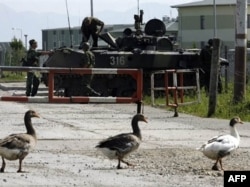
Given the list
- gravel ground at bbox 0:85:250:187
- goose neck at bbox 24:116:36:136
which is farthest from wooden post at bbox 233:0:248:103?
Answer: goose neck at bbox 24:116:36:136

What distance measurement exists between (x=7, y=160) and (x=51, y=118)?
802cm

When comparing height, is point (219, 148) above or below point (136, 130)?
below

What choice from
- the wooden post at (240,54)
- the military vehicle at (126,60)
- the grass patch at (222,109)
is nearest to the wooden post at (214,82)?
the grass patch at (222,109)

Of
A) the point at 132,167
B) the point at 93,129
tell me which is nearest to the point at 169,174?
the point at 132,167

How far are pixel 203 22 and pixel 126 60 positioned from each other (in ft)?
198

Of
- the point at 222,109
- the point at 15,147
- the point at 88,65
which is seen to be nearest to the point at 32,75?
the point at 88,65

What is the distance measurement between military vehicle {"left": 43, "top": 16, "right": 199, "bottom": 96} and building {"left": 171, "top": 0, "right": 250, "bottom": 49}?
174ft

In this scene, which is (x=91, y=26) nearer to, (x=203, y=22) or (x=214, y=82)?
(x=214, y=82)

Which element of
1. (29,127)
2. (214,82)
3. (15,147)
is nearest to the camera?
(15,147)

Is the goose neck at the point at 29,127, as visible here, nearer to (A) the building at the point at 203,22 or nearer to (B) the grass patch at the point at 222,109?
(B) the grass patch at the point at 222,109

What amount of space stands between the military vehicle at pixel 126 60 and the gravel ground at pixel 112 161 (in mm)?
5368

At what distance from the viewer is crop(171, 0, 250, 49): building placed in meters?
85.9

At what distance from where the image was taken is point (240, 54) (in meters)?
24.0

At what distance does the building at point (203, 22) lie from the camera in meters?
85.9
